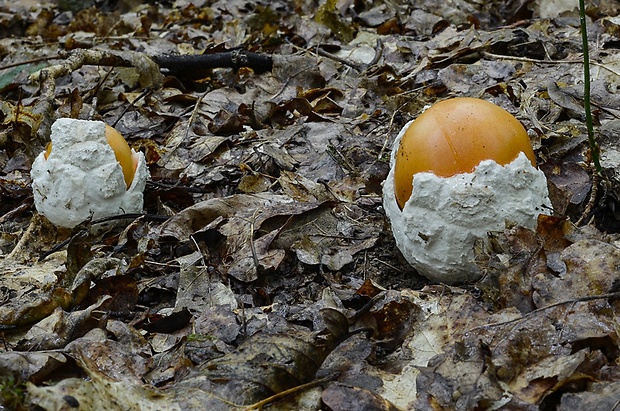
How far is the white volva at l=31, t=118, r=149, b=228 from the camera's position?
10.8 ft

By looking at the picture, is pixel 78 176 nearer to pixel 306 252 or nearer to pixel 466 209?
pixel 306 252

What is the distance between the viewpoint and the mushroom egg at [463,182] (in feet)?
8.01

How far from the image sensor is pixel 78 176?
10.8 feet

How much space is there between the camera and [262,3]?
8.07 metres

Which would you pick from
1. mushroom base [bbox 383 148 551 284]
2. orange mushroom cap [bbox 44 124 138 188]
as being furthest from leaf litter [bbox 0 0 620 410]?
orange mushroom cap [bbox 44 124 138 188]

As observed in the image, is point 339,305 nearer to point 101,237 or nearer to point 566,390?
point 566,390

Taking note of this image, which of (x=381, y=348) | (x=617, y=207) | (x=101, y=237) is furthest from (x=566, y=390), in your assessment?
(x=101, y=237)

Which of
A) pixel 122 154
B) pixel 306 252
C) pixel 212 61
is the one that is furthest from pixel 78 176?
pixel 212 61

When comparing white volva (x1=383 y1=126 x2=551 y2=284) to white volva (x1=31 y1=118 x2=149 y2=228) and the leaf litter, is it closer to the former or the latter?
the leaf litter

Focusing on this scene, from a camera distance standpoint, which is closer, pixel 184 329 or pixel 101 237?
pixel 184 329

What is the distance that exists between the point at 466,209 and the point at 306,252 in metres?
0.86

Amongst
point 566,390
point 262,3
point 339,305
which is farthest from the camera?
point 262,3

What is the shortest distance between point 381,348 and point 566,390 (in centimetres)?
65

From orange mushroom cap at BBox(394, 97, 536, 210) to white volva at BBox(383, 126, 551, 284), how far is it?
0.13 ft
